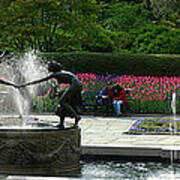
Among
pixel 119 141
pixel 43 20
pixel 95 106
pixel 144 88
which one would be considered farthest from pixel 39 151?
pixel 43 20

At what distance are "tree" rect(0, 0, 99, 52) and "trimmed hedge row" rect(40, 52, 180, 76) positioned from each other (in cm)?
203

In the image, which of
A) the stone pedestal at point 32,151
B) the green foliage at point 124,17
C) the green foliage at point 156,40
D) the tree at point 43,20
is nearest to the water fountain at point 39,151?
the stone pedestal at point 32,151

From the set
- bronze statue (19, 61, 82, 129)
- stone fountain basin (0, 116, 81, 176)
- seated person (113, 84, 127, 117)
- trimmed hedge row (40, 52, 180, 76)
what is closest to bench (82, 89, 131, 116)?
seated person (113, 84, 127, 117)

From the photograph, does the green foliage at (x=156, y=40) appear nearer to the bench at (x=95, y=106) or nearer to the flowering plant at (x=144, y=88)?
the flowering plant at (x=144, y=88)

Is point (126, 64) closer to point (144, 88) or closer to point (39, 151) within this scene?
point (144, 88)

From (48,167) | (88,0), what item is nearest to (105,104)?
(88,0)

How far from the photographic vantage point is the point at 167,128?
11.5m

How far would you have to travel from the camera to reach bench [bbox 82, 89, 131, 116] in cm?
1580

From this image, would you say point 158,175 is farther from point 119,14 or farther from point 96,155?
point 119,14

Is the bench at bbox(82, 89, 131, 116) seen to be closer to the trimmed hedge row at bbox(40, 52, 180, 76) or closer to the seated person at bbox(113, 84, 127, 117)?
the seated person at bbox(113, 84, 127, 117)

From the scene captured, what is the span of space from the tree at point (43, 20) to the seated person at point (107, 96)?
4.57m

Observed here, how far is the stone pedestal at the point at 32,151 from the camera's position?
6.93 metres

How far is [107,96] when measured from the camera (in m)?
15.7

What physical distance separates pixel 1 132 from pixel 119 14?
57.8 feet
